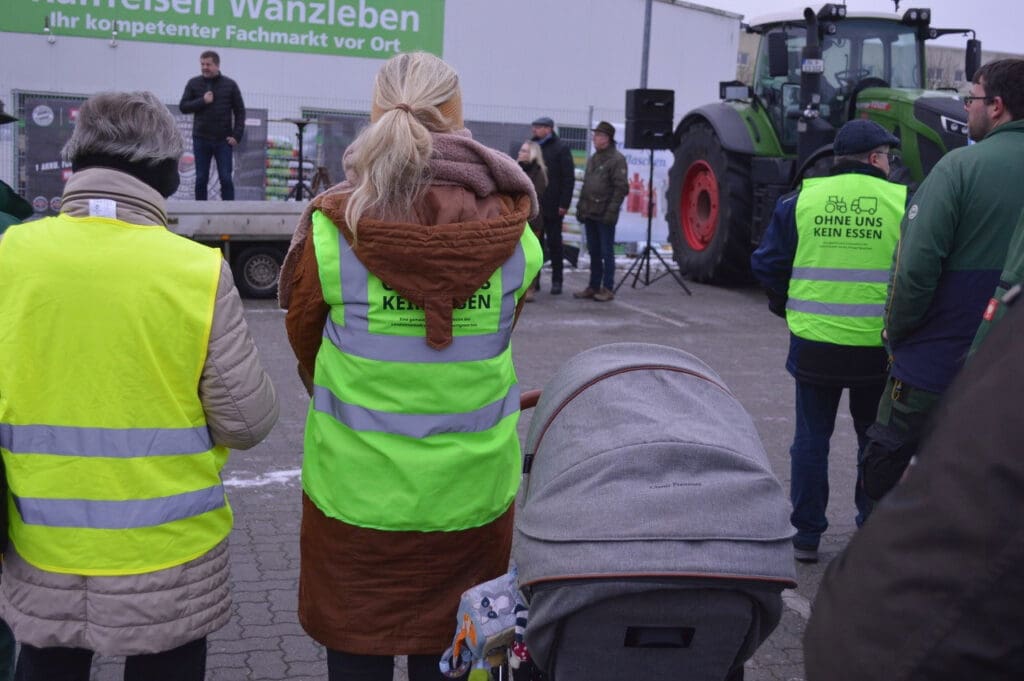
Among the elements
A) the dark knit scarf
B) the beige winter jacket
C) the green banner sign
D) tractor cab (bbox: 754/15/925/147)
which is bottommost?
the beige winter jacket

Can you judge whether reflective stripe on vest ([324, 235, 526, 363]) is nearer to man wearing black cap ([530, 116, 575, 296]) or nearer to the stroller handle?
the stroller handle

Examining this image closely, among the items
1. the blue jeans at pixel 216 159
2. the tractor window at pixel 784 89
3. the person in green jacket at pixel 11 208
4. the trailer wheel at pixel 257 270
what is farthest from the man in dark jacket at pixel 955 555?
the blue jeans at pixel 216 159

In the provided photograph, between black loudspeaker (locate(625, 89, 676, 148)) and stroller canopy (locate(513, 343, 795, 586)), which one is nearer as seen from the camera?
stroller canopy (locate(513, 343, 795, 586))

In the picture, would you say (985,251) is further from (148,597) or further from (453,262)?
(148,597)

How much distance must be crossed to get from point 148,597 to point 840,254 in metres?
3.49

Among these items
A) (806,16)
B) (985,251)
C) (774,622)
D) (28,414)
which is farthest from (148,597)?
(806,16)

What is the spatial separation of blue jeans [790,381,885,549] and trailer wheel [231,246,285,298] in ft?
25.7

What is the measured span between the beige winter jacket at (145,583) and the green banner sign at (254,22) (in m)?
17.8

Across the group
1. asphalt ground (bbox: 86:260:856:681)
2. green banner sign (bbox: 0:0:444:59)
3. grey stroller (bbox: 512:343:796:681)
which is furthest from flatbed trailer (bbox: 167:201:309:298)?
grey stroller (bbox: 512:343:796:681)

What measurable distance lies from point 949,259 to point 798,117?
991 cm

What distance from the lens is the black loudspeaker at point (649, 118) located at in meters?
15.0

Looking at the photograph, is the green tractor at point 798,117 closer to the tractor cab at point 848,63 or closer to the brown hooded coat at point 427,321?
the tractor cab at point 848,63

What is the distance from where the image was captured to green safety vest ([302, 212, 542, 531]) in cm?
285

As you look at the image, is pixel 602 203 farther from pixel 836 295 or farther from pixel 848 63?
pixel 836 295
